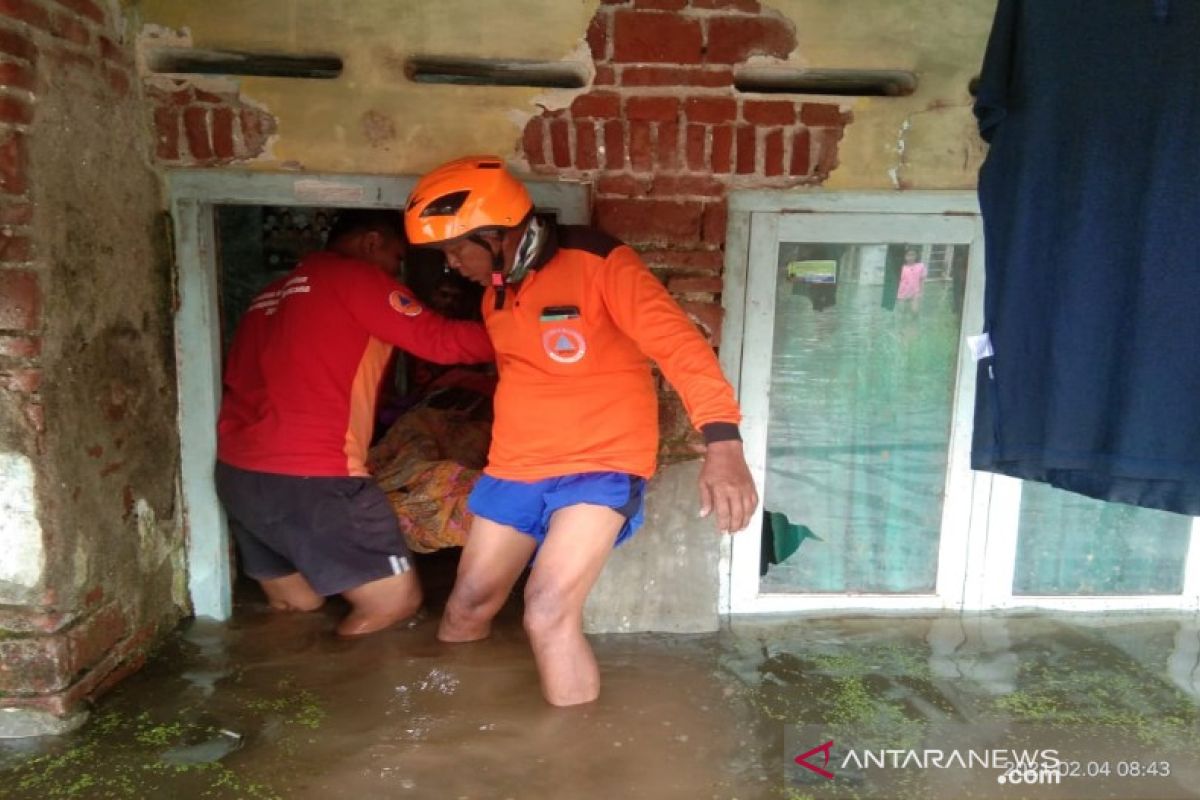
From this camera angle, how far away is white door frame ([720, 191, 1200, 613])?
3260mm

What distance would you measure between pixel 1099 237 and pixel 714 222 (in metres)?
1.21

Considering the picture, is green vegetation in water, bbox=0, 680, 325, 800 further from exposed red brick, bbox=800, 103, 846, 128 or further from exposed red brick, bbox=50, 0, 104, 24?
exposed red brick, bbox=800, 103, 846, 128

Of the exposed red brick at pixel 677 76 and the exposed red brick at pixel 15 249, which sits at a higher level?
the exposed red brick at pixel 677 76

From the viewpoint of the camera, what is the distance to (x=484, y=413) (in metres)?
4.17

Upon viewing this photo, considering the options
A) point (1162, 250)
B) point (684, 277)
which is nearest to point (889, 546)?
point (684, 277)

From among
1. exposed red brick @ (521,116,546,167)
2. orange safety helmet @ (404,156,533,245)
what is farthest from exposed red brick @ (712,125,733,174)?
orange safety helmet @ (404,156,533,245)

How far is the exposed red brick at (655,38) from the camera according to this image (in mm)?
3023

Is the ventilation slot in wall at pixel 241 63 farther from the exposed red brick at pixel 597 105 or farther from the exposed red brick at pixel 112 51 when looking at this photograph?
the exposed red brick at pixel 597 105

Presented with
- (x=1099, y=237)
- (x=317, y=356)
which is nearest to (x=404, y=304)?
(x=317, y=356)

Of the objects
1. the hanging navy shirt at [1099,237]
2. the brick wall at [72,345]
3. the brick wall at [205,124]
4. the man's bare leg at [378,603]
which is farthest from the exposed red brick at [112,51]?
the hanging navy shirt at [1099,237]

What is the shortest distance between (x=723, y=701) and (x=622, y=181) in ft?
5.79

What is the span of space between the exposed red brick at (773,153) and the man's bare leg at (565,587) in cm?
129

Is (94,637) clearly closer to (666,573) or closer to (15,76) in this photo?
(15,76)

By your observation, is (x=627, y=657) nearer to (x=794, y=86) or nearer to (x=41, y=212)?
(x=794, y=86)
